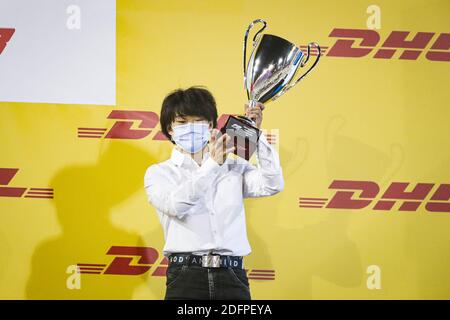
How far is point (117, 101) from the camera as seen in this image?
10.5ft

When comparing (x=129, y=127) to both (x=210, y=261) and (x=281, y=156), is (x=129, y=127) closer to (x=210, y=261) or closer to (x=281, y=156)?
(x=281, y=156)

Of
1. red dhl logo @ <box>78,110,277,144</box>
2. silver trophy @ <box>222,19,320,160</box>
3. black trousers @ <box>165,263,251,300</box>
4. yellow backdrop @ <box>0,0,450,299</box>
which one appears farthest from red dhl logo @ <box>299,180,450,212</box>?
black trousers @ <box>165,263,251,300</box>

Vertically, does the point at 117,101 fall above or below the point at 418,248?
above

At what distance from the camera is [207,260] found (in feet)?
7.53

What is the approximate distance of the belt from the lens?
7.52 feet

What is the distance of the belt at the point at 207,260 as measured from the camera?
229cm

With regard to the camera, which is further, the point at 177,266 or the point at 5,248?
the point at 5,248

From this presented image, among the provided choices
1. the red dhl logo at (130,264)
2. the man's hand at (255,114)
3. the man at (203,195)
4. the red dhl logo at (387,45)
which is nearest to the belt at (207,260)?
the man at (203,195)

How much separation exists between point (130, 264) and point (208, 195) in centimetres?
96

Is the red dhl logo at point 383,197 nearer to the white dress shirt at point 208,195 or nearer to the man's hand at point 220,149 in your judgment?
the white dress shirt at point 208,195
